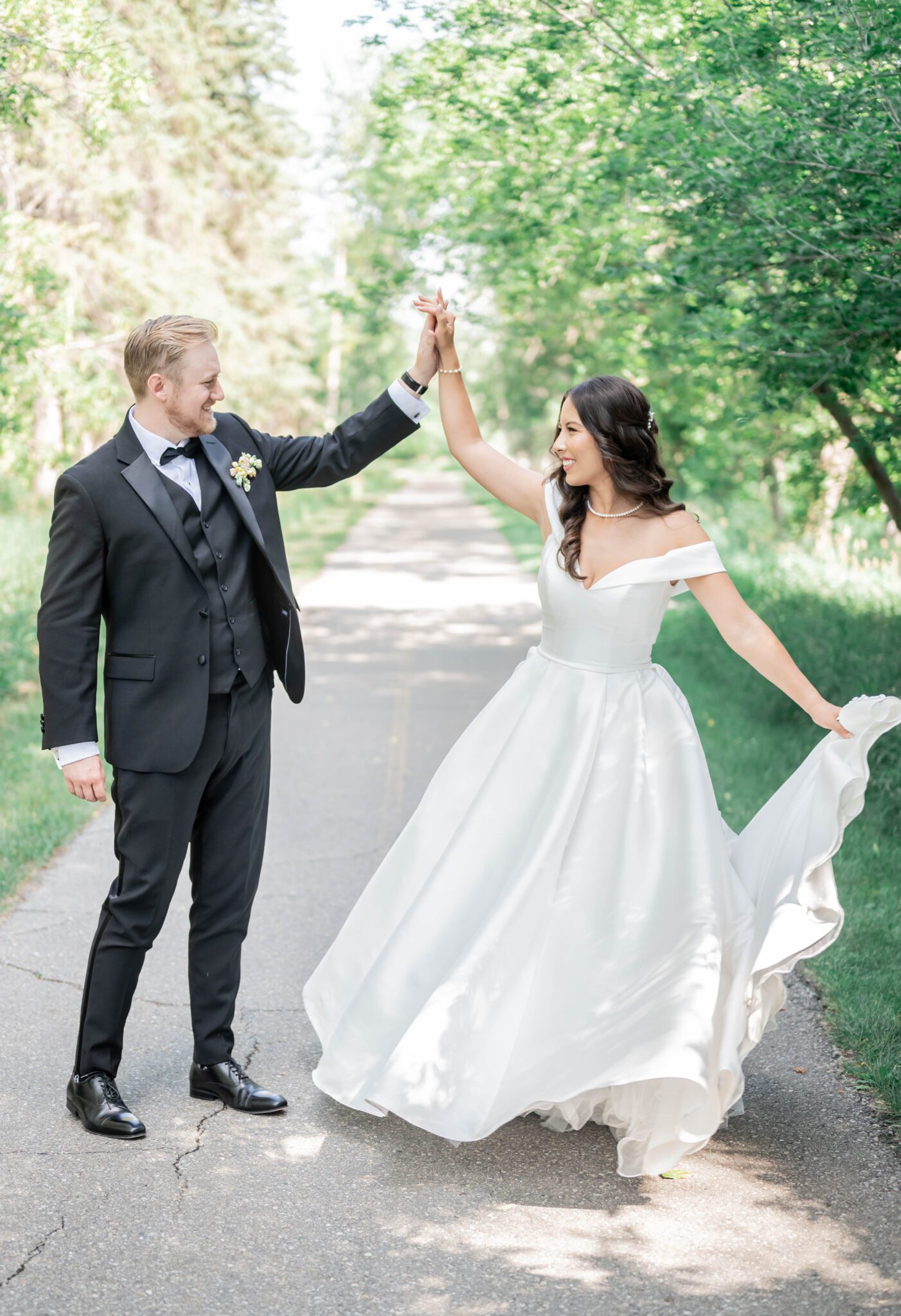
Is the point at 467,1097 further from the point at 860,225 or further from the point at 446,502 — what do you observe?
the point at 446,502

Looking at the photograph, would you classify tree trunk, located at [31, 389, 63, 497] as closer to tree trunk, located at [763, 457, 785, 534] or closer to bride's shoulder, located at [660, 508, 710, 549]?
tree trunk, located at [763, 457, 785, 534]

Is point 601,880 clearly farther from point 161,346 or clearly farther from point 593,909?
point 161,346

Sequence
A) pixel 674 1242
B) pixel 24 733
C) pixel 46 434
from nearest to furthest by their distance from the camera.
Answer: pixel 674 1242 < pixel 24 733 < pixel 46 434

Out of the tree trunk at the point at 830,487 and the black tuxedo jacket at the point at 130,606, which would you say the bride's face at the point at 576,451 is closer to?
the black tuxedo jacket at the point at 130,606

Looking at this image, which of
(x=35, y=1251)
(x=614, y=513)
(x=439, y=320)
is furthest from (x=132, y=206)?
(x=35, y=1251)

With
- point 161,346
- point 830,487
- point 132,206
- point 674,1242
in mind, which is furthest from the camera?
point 132,206

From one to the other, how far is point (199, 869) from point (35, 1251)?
1.21 meters

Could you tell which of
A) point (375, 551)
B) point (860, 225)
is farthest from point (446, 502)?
point (860, 225)

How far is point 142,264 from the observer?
19375 millimetres

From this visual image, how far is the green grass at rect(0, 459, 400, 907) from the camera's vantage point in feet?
21.9

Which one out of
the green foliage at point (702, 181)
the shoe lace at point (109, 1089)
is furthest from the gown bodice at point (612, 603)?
the green foliage at point (702, 181)

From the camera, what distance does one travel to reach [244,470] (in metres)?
3.91

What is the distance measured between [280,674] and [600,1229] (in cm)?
190

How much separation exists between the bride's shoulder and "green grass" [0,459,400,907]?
370 centimetres
